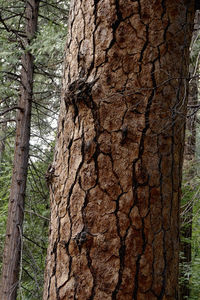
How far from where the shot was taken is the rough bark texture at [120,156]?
1.18m

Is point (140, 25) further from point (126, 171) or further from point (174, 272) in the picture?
point (174, 272)

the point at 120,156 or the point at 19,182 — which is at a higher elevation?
the point at 120,156

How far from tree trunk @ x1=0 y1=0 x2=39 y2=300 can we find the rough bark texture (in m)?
4.04

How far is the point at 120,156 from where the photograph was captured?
125 centimetres

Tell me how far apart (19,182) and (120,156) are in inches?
176

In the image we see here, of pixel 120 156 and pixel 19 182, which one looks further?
pixel 19 182

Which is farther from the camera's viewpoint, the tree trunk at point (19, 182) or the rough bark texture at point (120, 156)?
the tree trunk at point (19, 182)

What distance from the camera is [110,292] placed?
1137 mm

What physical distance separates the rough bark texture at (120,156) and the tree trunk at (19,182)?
4041mm

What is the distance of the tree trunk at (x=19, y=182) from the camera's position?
521 cm

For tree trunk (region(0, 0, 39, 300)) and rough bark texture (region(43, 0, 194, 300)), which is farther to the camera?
tree trunk (region(0, 0, 39, 300))

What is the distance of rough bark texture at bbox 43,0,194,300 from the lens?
46.5 inches

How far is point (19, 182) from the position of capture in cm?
544

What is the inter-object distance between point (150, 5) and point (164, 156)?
0.66 metres
